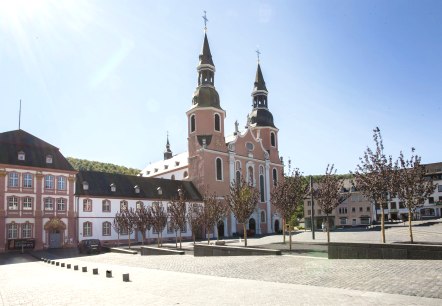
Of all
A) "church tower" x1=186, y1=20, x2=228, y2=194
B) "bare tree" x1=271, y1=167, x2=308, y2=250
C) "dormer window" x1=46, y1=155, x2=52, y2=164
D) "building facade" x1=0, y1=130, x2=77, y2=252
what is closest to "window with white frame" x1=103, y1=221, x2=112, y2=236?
"building facade" x1=0, y1=130, x2=77, y2=252

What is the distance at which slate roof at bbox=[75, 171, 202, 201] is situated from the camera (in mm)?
47884

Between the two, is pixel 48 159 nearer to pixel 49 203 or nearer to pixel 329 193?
pixel 49 203

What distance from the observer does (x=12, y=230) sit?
131 ft

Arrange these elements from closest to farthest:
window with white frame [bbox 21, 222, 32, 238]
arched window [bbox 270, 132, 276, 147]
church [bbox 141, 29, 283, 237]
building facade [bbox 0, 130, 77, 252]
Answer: building facade [bbox 0, 130, 77, 252], window with white frame [bbox 21, 222, 32, 238], church [bbox 141, 29, 283, 237], arched window [bbox 270, 132, 276, 147]

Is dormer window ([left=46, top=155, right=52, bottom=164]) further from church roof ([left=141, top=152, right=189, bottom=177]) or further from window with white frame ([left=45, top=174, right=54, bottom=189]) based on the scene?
church roof ([left=141, top=152, right=189, bottom=177])

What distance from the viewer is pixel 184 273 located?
58.1 ft

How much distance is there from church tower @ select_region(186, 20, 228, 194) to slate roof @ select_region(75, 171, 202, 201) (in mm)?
2457

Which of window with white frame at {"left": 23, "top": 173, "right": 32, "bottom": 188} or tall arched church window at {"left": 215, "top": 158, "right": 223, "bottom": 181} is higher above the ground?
tall arched church window at {"left": 215, "top": 158, "right": 223, "bottom": 181}

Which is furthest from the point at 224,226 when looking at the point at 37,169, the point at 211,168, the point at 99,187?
the point at 37,169

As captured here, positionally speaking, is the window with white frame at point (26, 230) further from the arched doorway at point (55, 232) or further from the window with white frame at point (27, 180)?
the window with white frame at point (27, 180)

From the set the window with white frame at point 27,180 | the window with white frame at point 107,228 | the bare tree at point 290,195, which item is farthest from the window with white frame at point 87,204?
the bare tree at point 290,195

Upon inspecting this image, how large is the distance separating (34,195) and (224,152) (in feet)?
91.4

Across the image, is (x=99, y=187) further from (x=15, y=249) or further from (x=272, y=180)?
(x=272, y=180)

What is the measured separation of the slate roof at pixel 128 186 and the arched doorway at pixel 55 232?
3.97m
